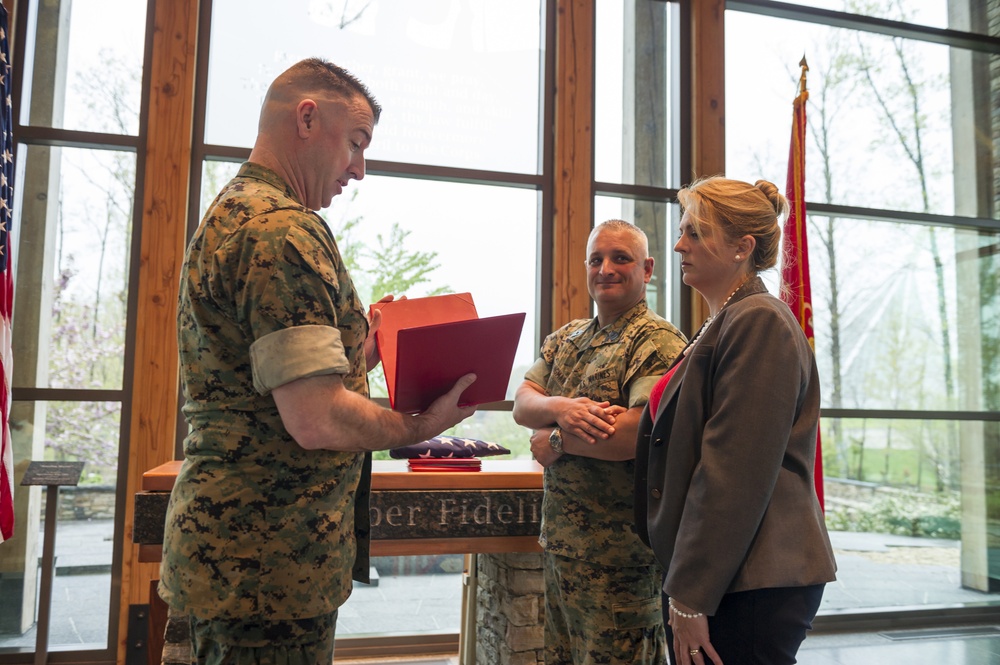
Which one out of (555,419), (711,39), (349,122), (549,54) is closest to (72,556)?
(555,419)

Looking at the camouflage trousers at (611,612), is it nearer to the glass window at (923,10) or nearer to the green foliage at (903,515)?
the green foliage at (903,515)

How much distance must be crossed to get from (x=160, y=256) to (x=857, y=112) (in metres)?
3.97

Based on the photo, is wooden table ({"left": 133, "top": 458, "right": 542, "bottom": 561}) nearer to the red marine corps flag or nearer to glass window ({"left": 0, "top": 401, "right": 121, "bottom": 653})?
glass window ({"left": 0, "top": 401, "right": 121, "bottom": 653})

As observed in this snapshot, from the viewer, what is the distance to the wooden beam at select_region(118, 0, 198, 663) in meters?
3.20

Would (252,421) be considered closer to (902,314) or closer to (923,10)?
(902,314)

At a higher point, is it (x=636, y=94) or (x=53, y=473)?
(x=636, y=94)

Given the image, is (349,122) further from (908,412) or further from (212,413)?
(908,412)

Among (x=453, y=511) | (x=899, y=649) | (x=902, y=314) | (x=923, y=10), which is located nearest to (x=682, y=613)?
(x=453, y=511)

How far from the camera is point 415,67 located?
3783mm

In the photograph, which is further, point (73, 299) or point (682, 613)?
point (73, 299)

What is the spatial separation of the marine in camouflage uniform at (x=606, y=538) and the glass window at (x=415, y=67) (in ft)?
6.22

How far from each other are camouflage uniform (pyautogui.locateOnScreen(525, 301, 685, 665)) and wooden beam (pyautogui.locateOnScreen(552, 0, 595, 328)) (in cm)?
150

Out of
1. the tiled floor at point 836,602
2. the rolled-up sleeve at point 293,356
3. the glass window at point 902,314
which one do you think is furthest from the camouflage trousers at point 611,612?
the glass window at point 902,314

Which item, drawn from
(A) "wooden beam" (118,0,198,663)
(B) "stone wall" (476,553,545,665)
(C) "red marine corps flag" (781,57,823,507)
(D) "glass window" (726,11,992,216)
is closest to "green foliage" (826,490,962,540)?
(C) "red marine corps flag" (781,57,823,507)
